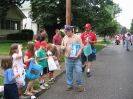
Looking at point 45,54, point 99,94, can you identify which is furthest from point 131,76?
point 45,54

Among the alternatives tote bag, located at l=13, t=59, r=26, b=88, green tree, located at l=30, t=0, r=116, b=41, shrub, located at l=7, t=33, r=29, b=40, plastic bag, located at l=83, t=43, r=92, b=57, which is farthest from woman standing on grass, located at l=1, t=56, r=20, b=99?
shrub, located at l=7, t=33, r=29, b=40

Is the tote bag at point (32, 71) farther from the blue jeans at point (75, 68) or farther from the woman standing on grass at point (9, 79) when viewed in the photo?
the blue jeans at point (75, 68)

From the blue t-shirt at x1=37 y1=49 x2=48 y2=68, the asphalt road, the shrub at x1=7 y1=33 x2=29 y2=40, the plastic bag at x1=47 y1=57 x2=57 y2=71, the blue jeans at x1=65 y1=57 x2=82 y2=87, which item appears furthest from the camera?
the shrub at x1=7 y1=33 x2=29 y2=40

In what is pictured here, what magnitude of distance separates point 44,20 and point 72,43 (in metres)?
16.0

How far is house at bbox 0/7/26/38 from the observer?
108 ft

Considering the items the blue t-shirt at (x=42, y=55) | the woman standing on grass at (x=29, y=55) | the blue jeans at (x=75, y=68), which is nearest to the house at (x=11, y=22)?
the blue t-shirt at (x=42, y=55)

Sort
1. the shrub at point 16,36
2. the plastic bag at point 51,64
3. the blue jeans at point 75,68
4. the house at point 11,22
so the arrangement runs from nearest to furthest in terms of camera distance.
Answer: the blue jeans at point 75,68 < the plastic bag at point 51,64 < the shrub at point 16,36 < the house at point 11,22

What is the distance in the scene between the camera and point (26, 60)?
5.75m

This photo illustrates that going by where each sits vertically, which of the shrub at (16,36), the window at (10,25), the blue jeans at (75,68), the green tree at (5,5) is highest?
the green tree at (5,5)

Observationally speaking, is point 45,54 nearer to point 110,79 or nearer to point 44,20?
point 110,79

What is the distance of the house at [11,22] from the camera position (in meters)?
32.9

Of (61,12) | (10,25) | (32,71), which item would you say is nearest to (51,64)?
(32,71)

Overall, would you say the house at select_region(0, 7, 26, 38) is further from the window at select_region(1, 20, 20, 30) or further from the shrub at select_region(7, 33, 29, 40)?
the shrub at select_region(7, 33, 29, 40)

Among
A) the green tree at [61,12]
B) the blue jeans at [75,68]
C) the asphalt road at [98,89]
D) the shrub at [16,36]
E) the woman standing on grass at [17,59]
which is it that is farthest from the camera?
the shrub at [16,36]
